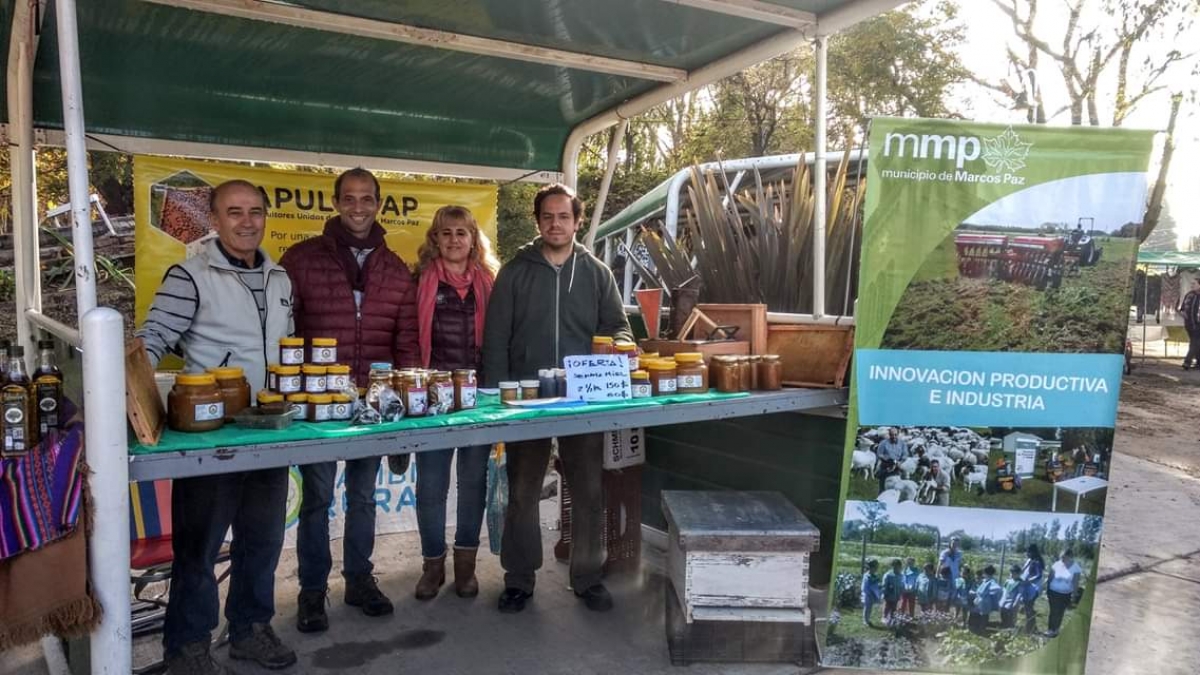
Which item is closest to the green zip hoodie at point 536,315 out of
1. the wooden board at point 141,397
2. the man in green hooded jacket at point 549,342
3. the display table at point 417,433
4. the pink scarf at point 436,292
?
the man in green hooded jacket at point 549,342

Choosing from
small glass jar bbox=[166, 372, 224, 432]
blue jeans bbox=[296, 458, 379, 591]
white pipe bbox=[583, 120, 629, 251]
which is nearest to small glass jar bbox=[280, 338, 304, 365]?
small glass jar bbox=[166, 372, 224, 432]

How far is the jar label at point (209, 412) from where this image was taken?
219cm

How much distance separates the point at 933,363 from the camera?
116 inches

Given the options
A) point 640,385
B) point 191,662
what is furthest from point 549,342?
point 191,662

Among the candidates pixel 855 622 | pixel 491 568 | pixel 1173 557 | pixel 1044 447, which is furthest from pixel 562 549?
pixel 1173 557

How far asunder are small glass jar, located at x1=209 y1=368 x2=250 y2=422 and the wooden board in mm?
163

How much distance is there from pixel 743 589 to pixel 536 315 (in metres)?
1.33

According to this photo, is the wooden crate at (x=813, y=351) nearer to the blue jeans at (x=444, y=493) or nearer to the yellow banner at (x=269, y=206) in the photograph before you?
the blue jeans at (x=444, y=493)

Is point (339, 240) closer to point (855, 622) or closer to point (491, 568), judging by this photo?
point (491, 568)

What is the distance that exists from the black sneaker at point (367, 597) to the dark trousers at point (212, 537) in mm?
672

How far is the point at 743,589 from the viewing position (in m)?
3.05

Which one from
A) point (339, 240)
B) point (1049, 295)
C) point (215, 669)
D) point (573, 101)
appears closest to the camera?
point (215, 669)

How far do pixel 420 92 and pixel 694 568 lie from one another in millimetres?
2861

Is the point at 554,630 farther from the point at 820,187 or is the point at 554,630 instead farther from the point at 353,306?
the point at 820,187
